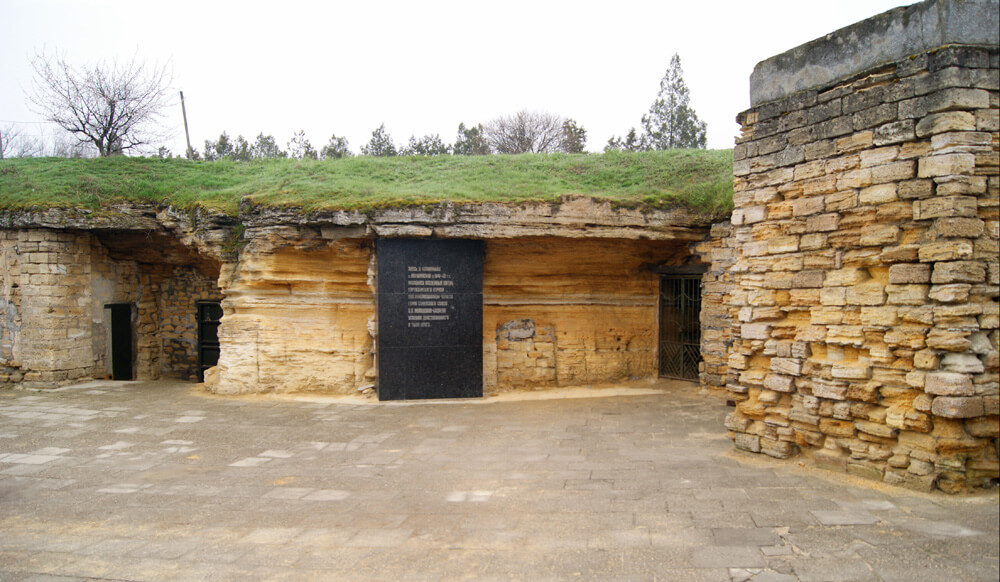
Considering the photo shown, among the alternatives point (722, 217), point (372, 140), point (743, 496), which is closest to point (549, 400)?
point (722, 217)

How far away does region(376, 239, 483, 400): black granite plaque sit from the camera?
1015 cm

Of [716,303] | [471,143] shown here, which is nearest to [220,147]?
[471,143]

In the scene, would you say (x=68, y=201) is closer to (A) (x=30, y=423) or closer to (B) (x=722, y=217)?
(A) (x=30, y=423)

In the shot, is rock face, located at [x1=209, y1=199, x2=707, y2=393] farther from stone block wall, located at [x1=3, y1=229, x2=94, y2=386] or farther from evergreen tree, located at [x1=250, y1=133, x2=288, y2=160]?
evergreen tree, located at [x1=250, y1=133, x2=288, y2=160]

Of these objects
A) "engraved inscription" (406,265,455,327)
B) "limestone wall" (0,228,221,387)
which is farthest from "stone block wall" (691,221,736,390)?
"limestone wall" (0,228,221,387)

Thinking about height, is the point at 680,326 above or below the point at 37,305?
below

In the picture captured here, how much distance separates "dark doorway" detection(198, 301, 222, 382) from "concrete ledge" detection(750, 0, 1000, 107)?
12.0m

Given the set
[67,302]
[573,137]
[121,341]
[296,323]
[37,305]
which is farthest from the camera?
[573,137]

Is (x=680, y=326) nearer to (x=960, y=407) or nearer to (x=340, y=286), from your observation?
(x=340, y=286)

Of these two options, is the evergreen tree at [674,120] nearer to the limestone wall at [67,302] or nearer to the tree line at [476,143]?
the tree line at [476,143]

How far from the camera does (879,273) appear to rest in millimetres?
5512

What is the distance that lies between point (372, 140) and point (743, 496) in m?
30.1

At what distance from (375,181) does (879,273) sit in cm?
909

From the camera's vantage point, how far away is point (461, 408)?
31.6 feet
